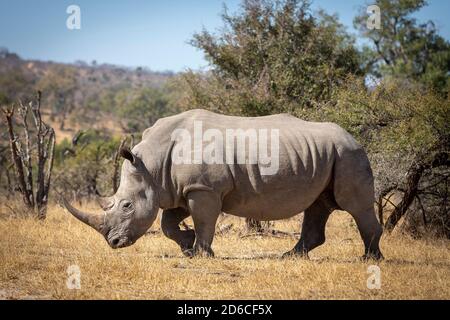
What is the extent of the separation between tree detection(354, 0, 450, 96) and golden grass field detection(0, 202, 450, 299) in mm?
22049

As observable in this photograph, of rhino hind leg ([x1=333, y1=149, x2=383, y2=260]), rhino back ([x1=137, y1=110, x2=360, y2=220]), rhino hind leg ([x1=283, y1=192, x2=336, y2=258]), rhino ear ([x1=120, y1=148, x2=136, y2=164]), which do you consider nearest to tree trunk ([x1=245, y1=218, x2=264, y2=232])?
rhino hind leg ([x1=283, y1=192, x2=336, y2=258])

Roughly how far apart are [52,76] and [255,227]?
54.2m

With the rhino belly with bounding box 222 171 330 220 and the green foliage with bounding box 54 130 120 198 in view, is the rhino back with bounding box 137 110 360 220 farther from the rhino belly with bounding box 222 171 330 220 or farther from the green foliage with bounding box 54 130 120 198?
the green foliage with bounding box 54 130 120 198

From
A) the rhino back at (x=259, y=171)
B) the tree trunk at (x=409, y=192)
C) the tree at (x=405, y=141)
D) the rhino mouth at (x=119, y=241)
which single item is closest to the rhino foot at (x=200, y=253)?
the rhino back at (x=259, y=171)

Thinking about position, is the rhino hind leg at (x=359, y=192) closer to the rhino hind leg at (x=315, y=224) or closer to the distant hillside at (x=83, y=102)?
the rhino hind leg at (x=315, y=224)

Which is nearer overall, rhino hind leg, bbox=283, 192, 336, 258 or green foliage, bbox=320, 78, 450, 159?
rhino hind leg, bbox=283, 192, 336, 258

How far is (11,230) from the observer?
12.0 m

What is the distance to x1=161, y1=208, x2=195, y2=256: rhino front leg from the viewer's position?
962cm

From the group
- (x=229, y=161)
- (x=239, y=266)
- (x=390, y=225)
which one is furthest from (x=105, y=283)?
(x=390, y=225)

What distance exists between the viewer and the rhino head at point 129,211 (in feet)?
29.4

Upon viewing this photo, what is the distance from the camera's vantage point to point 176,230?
31.8 ft

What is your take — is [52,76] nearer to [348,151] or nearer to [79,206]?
[79,206]

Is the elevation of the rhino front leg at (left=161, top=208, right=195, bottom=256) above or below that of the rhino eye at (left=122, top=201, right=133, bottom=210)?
below
